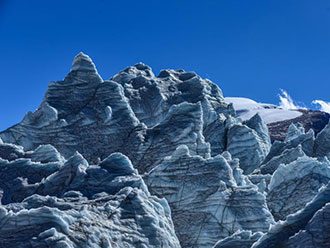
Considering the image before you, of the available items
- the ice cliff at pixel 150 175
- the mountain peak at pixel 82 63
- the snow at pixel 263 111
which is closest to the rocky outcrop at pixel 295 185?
the ice cliff at pixel 150 175

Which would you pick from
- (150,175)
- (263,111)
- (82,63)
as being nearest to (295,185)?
(150,175)

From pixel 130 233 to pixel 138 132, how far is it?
21390mm

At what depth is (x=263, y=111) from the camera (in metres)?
129

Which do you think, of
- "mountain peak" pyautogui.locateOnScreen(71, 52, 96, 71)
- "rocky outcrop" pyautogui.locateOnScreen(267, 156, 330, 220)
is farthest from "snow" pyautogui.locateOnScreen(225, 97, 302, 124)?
"rocky outcrop" pyautogui.locateOnScreen(267, 156, 330, 220)

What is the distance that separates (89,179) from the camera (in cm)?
2711

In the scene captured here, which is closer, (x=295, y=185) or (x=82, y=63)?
(x=295, y=185)

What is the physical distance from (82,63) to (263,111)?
278ft

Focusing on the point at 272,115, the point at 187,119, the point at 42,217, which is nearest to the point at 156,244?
the point at 42,217

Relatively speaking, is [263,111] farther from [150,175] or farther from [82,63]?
[150,175]

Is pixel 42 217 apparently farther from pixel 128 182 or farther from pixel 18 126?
pixel 18 126

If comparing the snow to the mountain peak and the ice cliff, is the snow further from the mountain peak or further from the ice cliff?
the mountain peak

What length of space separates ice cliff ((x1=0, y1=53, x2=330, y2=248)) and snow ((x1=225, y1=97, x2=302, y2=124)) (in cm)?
5665

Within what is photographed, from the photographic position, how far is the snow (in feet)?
386

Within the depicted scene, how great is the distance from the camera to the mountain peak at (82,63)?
48969 millimetres
